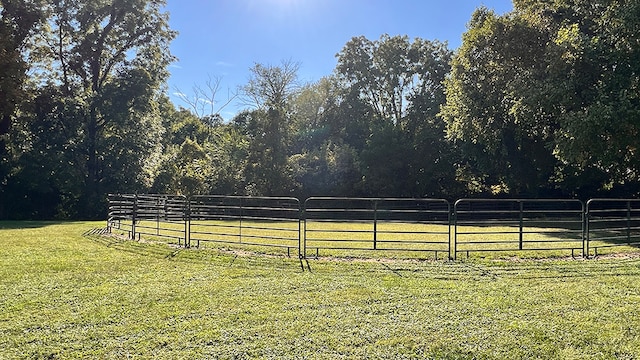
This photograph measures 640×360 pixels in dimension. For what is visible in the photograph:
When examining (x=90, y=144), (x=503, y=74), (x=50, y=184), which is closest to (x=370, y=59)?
(x=503, y=74)

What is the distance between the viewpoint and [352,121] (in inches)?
1267

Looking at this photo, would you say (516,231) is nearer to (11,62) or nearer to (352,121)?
(352,121)

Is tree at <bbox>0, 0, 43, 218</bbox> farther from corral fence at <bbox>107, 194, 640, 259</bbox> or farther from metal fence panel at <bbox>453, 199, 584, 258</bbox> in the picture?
metal fence panel at <bbox>453, 199, 584, 258</bbox>

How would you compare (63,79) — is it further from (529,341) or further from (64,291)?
(529,341)

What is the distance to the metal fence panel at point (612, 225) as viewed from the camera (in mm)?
8828

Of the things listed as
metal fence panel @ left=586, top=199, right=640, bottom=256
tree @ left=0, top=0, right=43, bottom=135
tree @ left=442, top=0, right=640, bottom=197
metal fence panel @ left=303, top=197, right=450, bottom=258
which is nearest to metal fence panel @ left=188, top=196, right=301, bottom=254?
metal fence panel @ left=303, top=197, right=450, bottom=258

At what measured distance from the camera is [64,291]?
5.53 meters

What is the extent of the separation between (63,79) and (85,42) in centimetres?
253

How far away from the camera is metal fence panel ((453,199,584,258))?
28.7 feet

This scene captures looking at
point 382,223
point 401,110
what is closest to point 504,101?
point 382,223

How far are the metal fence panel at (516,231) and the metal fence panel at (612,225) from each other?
31 centimetres

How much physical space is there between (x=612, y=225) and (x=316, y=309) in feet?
55.2

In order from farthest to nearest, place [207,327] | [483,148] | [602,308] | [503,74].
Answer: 1. [483,148]
2. [503,74]
3. [602,308]
4. [207,327]

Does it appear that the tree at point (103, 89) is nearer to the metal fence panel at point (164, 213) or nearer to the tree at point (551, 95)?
the metal fence panel at point (164, 213)
